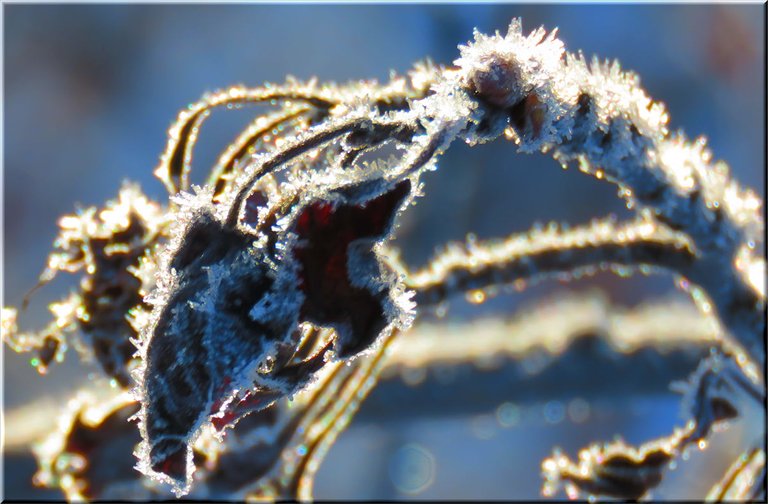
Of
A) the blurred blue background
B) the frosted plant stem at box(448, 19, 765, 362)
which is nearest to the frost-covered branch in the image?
the frosted plant stem at box(448, 19, 765, 362)

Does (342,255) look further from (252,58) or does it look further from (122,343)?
(252,58)

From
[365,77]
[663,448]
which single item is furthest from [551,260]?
[365,77]

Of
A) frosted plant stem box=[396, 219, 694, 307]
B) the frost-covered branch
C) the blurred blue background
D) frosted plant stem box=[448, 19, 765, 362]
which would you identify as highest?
the blurred blue background

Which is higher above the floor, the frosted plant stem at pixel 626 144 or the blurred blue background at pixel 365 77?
the blurred blue background at pixel 365 77

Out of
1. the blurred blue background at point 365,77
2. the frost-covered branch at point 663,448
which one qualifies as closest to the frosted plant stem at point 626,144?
the frost-covered branch at point 663,448

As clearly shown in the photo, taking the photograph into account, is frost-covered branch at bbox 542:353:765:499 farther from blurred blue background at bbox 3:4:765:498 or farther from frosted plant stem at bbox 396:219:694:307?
blurred blue background at bbox 3:4:765:498

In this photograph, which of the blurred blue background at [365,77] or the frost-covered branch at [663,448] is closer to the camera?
the frost-covered branch at [663,448]

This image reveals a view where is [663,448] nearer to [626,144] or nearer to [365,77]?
[626,144]

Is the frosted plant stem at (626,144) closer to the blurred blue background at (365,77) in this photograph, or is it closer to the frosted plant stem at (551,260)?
the frosted plant stem at (551,260)

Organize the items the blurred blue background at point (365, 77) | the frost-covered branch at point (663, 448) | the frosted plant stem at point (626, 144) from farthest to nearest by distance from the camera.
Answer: the blurred blue background at point (365, 77) < the frost-covered branch at point (663, 448) < the frosted plant stem at point (626, 144)
